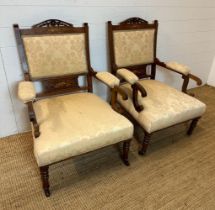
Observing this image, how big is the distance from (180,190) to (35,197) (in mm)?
999

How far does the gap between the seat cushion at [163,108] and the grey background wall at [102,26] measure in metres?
0.57

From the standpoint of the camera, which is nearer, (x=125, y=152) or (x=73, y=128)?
(x=73, y=128)

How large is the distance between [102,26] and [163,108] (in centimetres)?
90

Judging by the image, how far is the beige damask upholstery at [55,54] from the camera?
4.79 ft

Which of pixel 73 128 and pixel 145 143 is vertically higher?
pixel 73 128

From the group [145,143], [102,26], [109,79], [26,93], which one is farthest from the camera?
[102,26]

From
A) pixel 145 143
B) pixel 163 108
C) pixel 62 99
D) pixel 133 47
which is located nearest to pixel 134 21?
pixel 133 47

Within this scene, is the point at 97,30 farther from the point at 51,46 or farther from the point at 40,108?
the point at 40,108

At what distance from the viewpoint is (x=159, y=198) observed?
1372 mm

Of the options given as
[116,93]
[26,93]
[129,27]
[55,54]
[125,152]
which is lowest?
[125,152]

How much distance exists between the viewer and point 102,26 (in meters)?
1.79

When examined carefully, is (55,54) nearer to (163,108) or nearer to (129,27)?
(129,27)

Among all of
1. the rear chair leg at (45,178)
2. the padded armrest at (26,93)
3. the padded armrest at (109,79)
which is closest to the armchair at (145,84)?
the padded armrest at (109,79)

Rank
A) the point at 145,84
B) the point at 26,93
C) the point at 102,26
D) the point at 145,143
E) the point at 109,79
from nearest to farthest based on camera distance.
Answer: the point at 26,93 < the point at 109,79 < the point at 145,143 < the point at 102,26 < the point at 145,84
